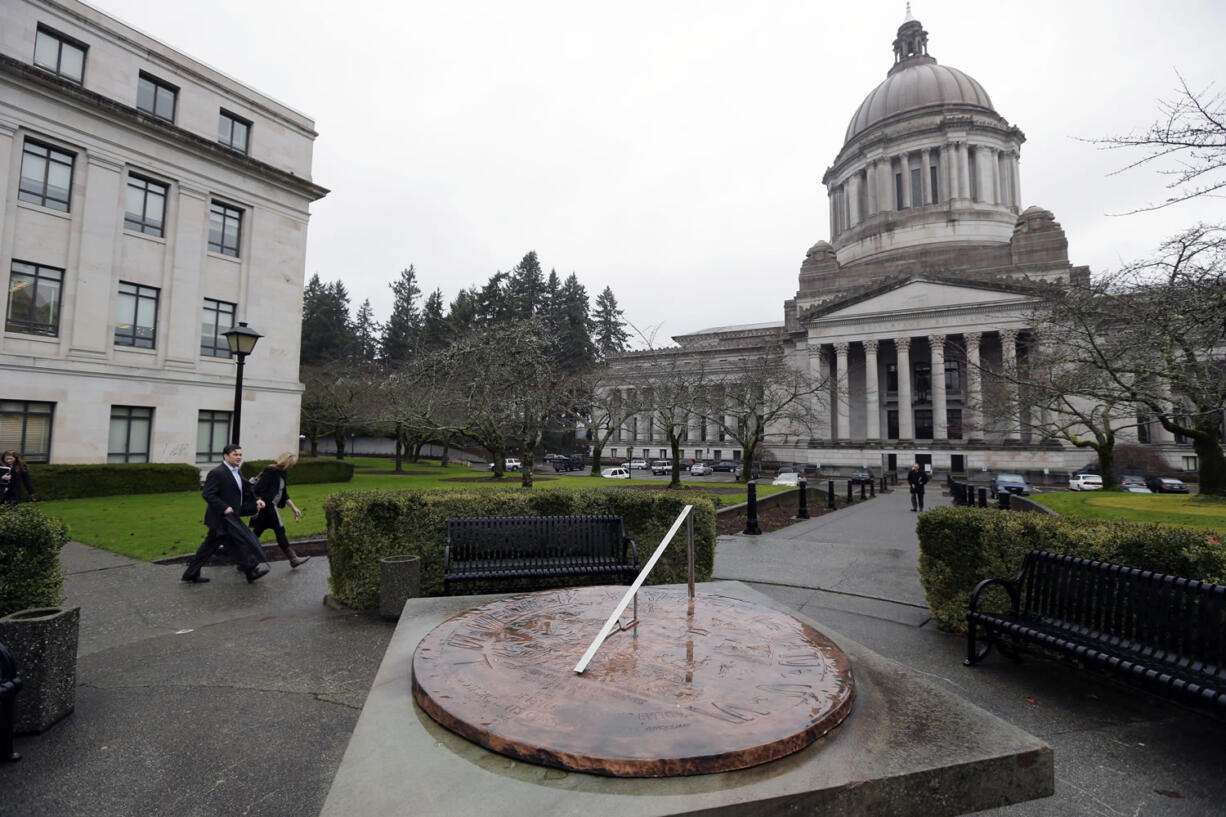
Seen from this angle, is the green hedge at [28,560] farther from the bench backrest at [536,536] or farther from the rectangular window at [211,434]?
the rectangular window at [211,434]

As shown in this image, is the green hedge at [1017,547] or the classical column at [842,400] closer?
the green hedge at [1017,547]

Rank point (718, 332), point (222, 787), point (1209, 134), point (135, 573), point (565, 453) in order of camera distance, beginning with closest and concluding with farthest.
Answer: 1. point (222, 787)
2. point (1209, 134)
3. point (135, 573)
4. point (565, 453)
5. point (718, 332)

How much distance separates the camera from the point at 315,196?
28.9m

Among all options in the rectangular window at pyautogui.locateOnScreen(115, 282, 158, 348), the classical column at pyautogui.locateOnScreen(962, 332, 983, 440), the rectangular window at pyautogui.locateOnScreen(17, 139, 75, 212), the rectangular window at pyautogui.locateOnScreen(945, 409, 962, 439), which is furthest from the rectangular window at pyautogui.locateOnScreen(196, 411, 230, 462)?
the rectangular window at pyautogui.locateOnScreen(945, 409, 962, 439)

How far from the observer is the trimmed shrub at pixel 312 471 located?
2458cm

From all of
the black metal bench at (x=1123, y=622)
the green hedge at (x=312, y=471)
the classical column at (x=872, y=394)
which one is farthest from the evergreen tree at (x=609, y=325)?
the black metal bench at (x=1123, y=622)

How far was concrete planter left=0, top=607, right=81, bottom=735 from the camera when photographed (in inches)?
146

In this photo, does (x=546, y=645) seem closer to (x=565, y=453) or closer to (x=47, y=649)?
(x=47, y=649)

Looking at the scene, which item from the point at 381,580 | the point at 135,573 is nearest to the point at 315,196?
the point at 135,573

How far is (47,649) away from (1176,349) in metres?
21.0

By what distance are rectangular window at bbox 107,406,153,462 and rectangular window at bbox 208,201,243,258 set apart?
25.6 feet

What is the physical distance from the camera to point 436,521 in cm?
730

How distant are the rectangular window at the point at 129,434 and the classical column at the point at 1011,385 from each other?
36.3 metres

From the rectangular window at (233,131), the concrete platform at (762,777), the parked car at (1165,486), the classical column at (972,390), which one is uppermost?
the rectangular window at (233,131)
